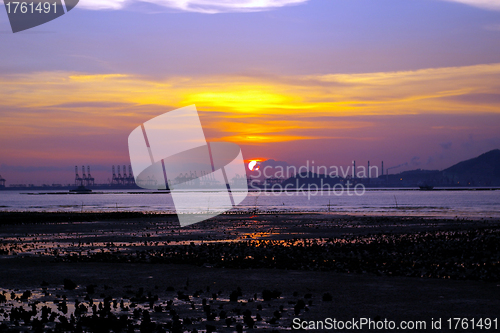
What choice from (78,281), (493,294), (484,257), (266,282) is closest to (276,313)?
(266,282)

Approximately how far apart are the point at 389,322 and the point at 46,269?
15.8 meters

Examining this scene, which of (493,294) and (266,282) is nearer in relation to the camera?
(493,294)

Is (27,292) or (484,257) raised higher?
(27,292)

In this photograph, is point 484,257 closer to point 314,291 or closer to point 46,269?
point 314,291

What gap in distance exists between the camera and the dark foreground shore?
1283 centimetres

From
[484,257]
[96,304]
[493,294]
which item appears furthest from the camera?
[484,257]

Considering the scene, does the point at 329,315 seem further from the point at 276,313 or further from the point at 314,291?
the point at 314,291

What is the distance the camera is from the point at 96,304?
14672 mm

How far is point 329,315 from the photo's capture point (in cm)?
1322

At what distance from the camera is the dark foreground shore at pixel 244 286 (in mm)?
12828

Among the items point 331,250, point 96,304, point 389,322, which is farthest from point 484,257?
point 96,304

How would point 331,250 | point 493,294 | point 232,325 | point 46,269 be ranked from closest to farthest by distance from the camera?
point 232,325 → point 493,294 → point 46,269 → point 331,250

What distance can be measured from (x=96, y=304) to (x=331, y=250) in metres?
16.1

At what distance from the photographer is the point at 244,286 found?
58.1ft
